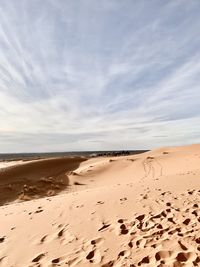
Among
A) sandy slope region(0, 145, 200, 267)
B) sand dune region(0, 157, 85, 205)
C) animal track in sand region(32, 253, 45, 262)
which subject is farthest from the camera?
sand dune region(0, 157, 85, 205)

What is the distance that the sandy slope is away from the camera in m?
4.72

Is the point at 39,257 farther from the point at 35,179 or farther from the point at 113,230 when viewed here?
the point at 35,179

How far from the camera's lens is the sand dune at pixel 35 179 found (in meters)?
15.0

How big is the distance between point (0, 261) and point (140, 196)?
3.97 m

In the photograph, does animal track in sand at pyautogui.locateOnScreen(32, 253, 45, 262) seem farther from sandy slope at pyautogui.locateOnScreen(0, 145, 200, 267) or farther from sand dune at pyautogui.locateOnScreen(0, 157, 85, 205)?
sand dune at pyautogui.locateOnScreen(0, 157, 85, 205)

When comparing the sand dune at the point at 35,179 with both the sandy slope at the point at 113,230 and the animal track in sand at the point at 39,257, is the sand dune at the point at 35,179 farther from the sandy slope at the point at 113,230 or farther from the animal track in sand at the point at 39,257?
→ the animal track in sand at the point at 39,257

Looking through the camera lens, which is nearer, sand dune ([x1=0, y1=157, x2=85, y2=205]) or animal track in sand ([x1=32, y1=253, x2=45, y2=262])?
animal track in sand ([x1=32, y1=253, x2=45, y2=262])

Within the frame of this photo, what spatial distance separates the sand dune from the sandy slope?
6143 millimetres

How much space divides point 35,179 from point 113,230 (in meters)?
13.4

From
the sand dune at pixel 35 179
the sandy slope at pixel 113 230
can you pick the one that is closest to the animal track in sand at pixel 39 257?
the sandy slope at pixel 113 230

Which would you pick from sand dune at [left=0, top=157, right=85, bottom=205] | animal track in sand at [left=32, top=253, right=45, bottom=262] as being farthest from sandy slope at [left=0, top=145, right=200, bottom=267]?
sand dune at [left=0, top=157, right=85, bottom=205]

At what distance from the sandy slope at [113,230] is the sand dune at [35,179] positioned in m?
6.14

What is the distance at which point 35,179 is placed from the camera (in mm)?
18594

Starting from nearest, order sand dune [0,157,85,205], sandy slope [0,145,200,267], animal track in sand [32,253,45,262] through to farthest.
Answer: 1. sandy slope [0,145,200,267]
2. animal track in sand [32,253,45,262]
3. sand dune [0,157,85,205]
